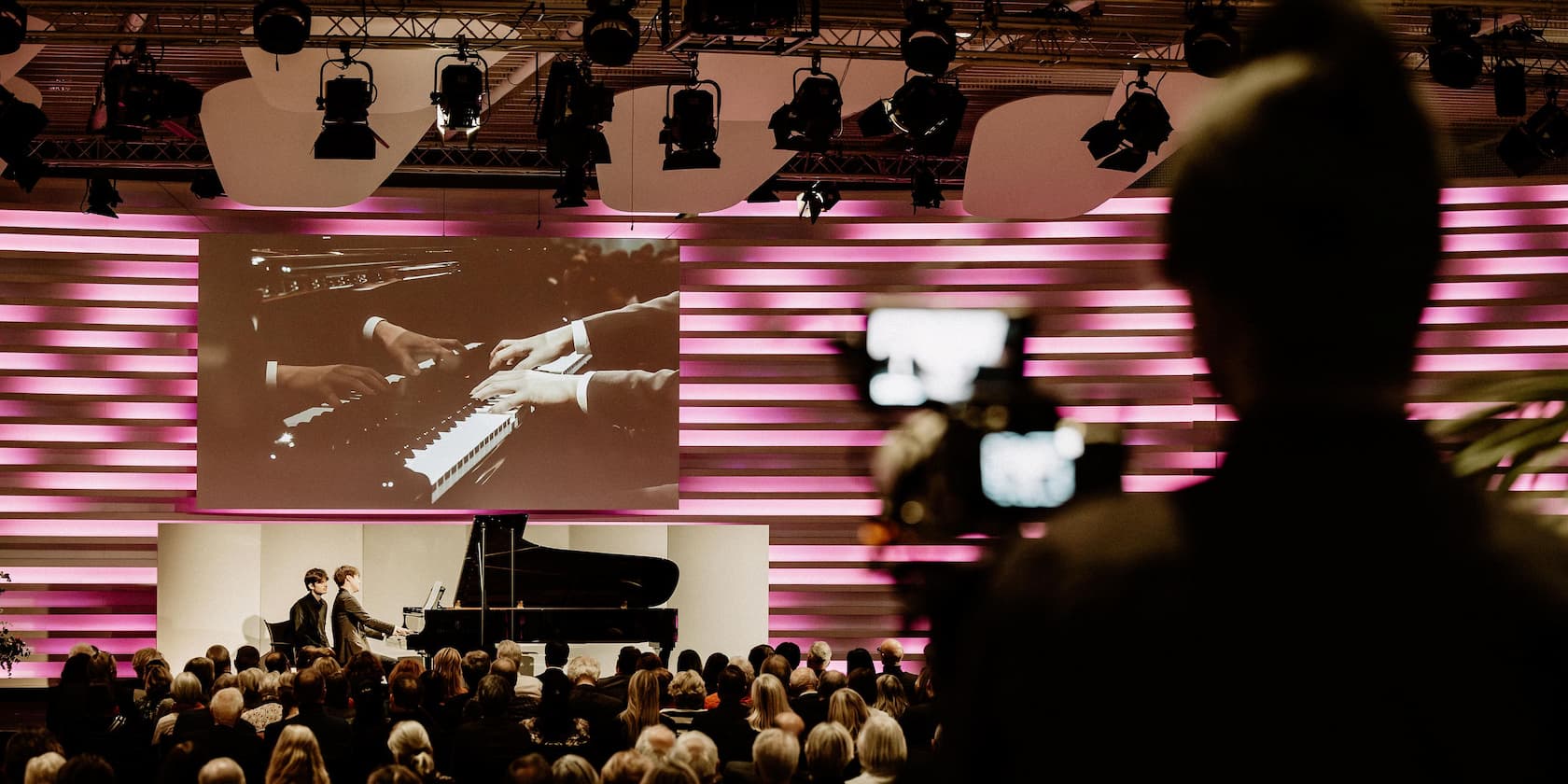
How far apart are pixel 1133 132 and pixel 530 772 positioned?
6.52 m

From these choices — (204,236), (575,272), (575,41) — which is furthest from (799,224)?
(204,236)

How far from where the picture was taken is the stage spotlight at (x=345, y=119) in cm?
866

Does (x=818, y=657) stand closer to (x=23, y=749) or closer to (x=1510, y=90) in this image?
(x=23, y=749)

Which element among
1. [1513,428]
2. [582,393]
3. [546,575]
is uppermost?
[582,393]

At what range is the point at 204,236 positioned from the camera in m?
12.1

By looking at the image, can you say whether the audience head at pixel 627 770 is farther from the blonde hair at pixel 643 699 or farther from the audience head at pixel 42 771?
the blonde hair at pixel 643 699

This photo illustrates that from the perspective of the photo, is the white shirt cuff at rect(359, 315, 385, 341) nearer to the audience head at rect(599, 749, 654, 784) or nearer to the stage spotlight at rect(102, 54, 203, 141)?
the stage spotlight at rect(102, 54, 203, 141)

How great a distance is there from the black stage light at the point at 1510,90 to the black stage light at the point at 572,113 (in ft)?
19.4

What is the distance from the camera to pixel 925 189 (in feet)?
38.4

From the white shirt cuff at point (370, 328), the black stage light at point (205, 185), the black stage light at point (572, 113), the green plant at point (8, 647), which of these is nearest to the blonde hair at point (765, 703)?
the black stage light at point (572, 113)

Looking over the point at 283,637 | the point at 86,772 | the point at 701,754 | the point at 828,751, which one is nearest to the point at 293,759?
the point at 86,772

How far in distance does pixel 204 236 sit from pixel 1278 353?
1271 centimetres

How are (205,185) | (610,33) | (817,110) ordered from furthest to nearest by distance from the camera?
(205,185) < (817,110) < (610,33)

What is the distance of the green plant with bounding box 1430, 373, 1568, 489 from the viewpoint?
2.29 feet
